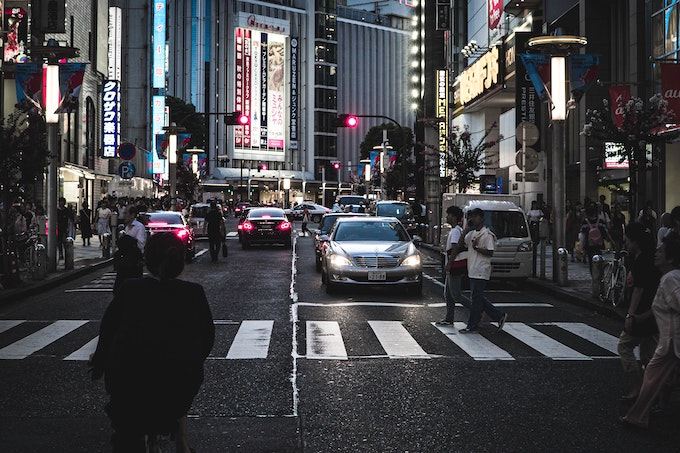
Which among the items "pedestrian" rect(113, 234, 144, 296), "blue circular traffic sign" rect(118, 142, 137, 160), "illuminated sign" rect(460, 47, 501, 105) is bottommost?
"pedestrian" rect(113, 234, 144, 296)

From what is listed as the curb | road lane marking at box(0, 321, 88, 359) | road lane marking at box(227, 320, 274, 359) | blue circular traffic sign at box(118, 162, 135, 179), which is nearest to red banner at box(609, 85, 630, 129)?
road lane marking at box(227, 320, 274, 359)

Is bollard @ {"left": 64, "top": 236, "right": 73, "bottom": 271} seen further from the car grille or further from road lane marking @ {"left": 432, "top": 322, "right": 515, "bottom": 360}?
road lane marking @ {"left": 432, "top": 322, "right": 515, "bottom": 360}

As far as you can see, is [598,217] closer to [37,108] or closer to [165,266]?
[37,108]

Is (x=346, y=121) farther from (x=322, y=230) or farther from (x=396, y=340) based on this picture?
(x=396, y=340)

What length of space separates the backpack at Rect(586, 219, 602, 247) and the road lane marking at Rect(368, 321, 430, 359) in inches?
419

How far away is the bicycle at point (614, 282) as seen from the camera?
15258 millimetres

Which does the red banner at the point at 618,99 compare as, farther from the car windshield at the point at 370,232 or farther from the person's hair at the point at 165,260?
the person's hair at the point at 165,260

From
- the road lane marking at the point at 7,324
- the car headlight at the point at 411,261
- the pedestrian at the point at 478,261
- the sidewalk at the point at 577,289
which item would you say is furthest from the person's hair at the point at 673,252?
the car headlight at the point at 411,261

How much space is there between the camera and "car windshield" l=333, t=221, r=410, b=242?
62.2 ft

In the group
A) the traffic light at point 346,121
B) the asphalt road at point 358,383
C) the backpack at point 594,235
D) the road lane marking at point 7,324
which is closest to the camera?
the asphalt road at point 358,383

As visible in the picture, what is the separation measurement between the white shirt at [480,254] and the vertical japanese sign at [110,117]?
1576 inches

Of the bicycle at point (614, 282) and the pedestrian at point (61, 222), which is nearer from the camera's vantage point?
the bicycle at point (614, 282)

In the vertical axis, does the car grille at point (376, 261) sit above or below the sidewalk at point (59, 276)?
above

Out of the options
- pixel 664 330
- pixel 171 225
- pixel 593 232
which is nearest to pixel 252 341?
pixel 664 330
